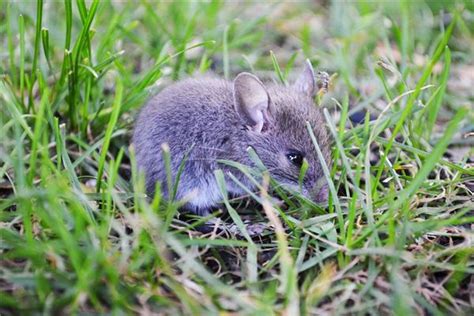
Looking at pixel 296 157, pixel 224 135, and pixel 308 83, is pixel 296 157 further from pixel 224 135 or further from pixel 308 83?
pixel 308 83

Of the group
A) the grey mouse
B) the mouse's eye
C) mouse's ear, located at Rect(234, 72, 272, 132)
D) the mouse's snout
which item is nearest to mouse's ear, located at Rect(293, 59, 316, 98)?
the grey mouse

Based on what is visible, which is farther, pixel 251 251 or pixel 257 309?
pixel 251 251

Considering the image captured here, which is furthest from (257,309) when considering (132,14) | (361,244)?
(132,14)

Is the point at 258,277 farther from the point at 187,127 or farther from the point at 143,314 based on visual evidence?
the point at 187,127

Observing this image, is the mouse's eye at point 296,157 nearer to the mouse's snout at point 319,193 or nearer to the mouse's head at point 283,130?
the mouse's head at point 283,130

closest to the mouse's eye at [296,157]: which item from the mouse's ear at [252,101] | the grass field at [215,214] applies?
the grass field at [215,214]

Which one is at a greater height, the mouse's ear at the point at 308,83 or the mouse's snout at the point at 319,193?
the mouse's ear at the point at 308,83
